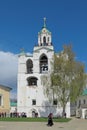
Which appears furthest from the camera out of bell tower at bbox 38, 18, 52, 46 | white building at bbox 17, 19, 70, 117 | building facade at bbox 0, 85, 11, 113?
bell tower at bbox 38, 18, 52, 46

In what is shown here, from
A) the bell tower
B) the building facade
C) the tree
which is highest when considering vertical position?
the bell tower

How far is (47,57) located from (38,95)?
29.0 feet

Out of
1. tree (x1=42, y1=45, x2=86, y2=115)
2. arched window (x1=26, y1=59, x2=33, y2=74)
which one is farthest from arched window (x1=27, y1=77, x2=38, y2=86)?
tree (x1=42, y1=45, x2=86, y2=115)

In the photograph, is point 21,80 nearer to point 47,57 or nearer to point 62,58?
point 47,57

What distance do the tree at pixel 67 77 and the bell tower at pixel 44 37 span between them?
1548 centimetres

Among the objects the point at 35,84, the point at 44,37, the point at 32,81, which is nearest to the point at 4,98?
the point at 35,84

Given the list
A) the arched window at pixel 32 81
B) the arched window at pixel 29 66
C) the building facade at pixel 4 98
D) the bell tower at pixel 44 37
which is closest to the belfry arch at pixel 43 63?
the arched window at pixel 29 66

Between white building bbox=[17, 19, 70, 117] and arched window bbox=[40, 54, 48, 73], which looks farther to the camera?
arched window bbox=[40, 54, 48, 73]

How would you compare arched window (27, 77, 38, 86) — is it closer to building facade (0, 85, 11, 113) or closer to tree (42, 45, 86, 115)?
building facade (0, 85, 11, 113)

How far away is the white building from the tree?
414 inches

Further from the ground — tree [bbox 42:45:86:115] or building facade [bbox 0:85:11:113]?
tree [bbox 42:45:86:115]

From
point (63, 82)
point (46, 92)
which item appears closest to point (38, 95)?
point (46, 92)

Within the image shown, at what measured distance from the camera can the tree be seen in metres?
62.1

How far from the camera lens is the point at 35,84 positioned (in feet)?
255
